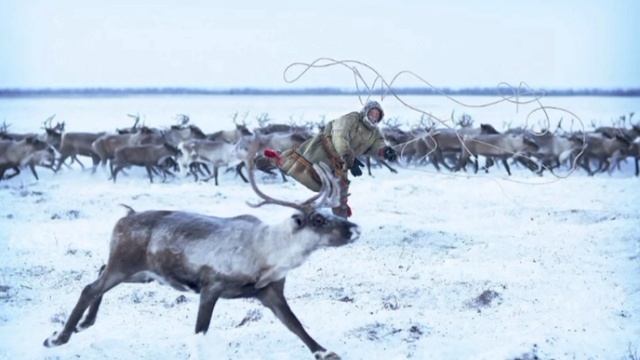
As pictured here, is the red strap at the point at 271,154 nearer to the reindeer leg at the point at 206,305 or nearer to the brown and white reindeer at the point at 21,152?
the reindeer leg at the point at 206,305

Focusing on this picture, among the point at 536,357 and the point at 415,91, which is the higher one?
the point at 415,91

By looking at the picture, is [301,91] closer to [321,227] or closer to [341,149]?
[341,149]

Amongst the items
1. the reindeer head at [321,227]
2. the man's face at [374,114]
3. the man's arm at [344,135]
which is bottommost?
the reindeer head at [321,227]

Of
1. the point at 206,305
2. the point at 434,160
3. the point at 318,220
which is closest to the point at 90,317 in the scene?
the point at 206,305

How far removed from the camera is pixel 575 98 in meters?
5.55

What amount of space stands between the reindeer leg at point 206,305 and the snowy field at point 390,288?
5.2 inches

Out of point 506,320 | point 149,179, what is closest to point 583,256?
point 506,320

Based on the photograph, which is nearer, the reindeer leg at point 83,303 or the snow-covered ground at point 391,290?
the reindeer leg at point 83,303

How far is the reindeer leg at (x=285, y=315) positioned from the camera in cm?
344

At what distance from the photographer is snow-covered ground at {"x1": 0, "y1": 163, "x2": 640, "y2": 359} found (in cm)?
360

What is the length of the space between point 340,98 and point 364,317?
5.47 ft

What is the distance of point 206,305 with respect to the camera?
10.8 feet

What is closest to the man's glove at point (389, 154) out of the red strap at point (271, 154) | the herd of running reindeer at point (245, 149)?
the red strap at point (271, 154)

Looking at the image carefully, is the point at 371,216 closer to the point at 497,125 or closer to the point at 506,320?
the point at 506,320
